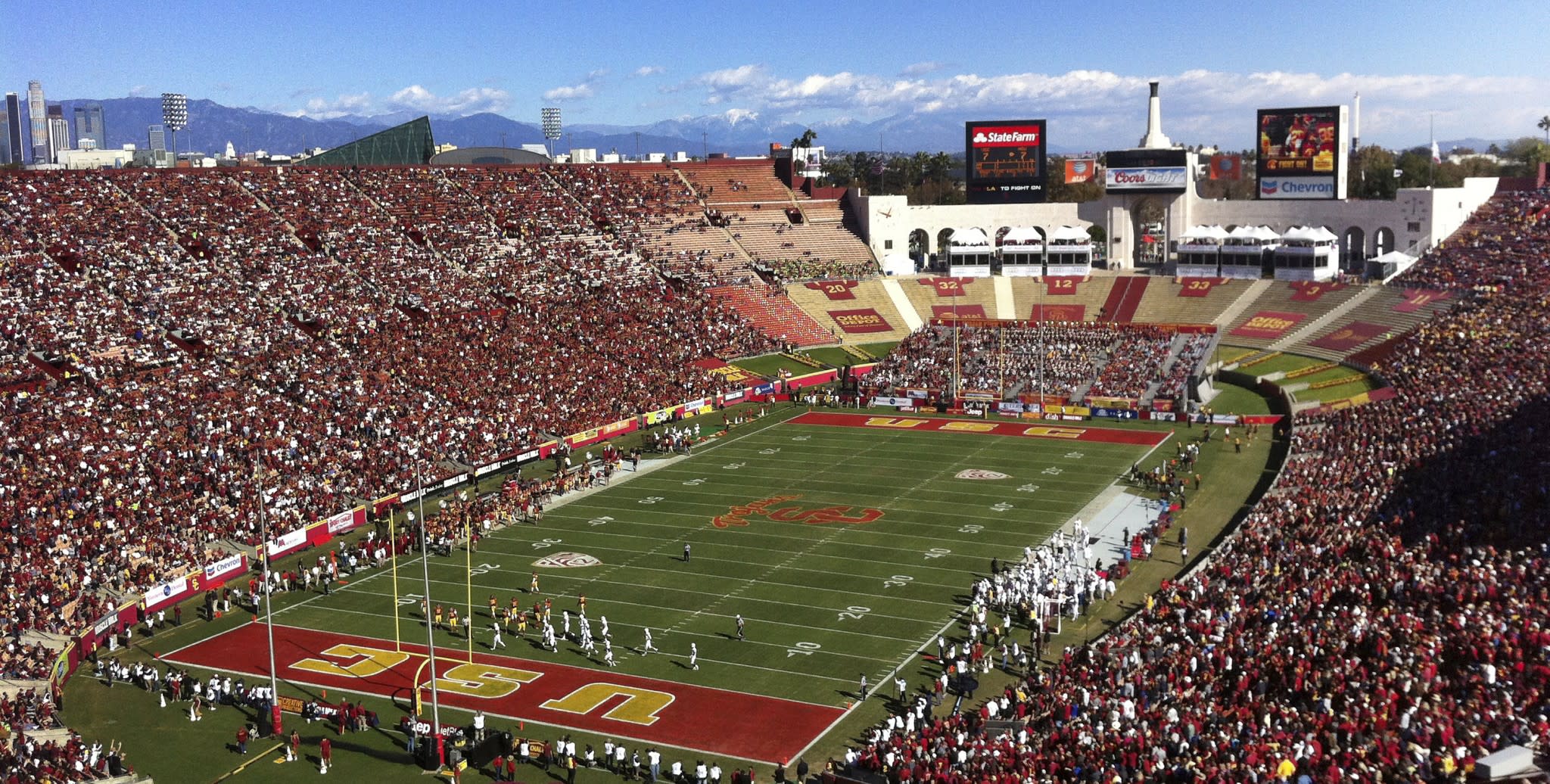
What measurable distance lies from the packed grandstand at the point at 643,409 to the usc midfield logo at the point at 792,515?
10907mm

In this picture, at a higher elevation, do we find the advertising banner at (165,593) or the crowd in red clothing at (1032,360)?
the crowd in red clothing at (1032,360)

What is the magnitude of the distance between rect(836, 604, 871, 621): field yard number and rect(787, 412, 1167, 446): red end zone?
22.6 meters

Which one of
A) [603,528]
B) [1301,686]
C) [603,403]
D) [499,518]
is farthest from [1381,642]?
[603,403]

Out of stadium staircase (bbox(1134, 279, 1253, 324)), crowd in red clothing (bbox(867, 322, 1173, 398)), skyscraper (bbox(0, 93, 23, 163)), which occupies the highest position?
skyscraper (bbox(0, 93, 23, 163))

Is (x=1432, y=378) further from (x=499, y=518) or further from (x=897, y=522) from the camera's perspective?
(x=499, y=518)

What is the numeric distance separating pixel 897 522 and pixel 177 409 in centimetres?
2567

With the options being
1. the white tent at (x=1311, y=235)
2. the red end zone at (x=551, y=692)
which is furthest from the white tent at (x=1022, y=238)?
the red end zone at (x=551, y=692)

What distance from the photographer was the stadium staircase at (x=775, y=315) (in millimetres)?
76062

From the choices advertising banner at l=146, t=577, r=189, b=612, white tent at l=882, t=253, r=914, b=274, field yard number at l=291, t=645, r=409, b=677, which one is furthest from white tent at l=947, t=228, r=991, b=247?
field yard number at l=291, t=645, r=409, b=677

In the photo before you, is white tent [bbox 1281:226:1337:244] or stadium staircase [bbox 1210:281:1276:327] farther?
white tent [bbox 1281:226:1337:244]

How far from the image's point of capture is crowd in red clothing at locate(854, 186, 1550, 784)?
19.8m

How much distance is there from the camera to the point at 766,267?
85.6 metres

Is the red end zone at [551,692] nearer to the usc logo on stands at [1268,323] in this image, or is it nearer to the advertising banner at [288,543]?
the advertising banner at [288,543]

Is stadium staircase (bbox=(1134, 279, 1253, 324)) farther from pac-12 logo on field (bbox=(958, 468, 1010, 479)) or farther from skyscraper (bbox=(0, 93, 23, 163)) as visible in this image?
skyscraper (bbox=(0, 93, 23, 163))
